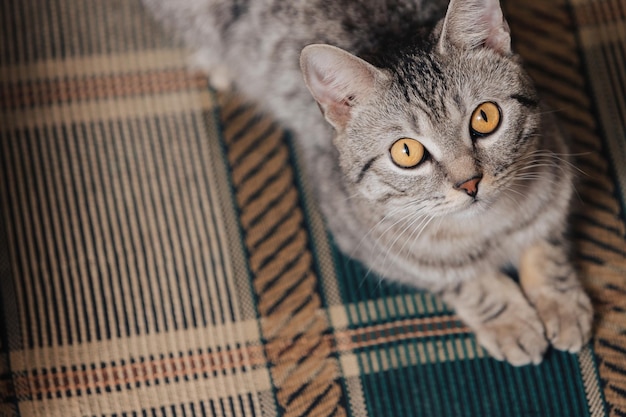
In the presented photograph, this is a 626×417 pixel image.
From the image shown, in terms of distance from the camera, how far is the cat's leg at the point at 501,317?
1.18 m

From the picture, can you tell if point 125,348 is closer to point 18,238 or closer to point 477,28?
point 18,238

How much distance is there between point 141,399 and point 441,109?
0.75m

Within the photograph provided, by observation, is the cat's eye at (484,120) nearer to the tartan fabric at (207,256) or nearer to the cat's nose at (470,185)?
the cat's nose at (470,185)

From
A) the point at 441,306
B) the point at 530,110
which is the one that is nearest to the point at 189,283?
the point at 441,306

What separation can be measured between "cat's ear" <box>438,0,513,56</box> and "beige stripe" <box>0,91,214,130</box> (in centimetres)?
61

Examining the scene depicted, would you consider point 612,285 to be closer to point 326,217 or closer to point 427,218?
point 427,218

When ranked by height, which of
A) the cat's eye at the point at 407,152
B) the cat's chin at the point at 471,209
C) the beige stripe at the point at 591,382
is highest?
the cat's eye at the point at 407,152

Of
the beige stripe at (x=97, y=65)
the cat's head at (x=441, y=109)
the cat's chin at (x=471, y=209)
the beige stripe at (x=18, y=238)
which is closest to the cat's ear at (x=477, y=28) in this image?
the cat's head at (x=441, y=109)

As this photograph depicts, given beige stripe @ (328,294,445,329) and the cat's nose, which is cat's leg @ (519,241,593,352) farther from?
the cat's nose

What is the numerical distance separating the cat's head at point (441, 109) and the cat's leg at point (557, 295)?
0.86 ft

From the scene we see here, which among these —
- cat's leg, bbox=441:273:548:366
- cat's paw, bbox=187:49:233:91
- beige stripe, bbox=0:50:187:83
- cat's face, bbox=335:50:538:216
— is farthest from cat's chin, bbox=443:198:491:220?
beige stripe, bbox=0:50:187:83

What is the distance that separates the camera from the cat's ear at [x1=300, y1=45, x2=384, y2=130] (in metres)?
0.94

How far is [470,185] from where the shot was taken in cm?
97

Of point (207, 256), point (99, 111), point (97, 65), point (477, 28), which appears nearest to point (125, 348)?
point (207, 256)
